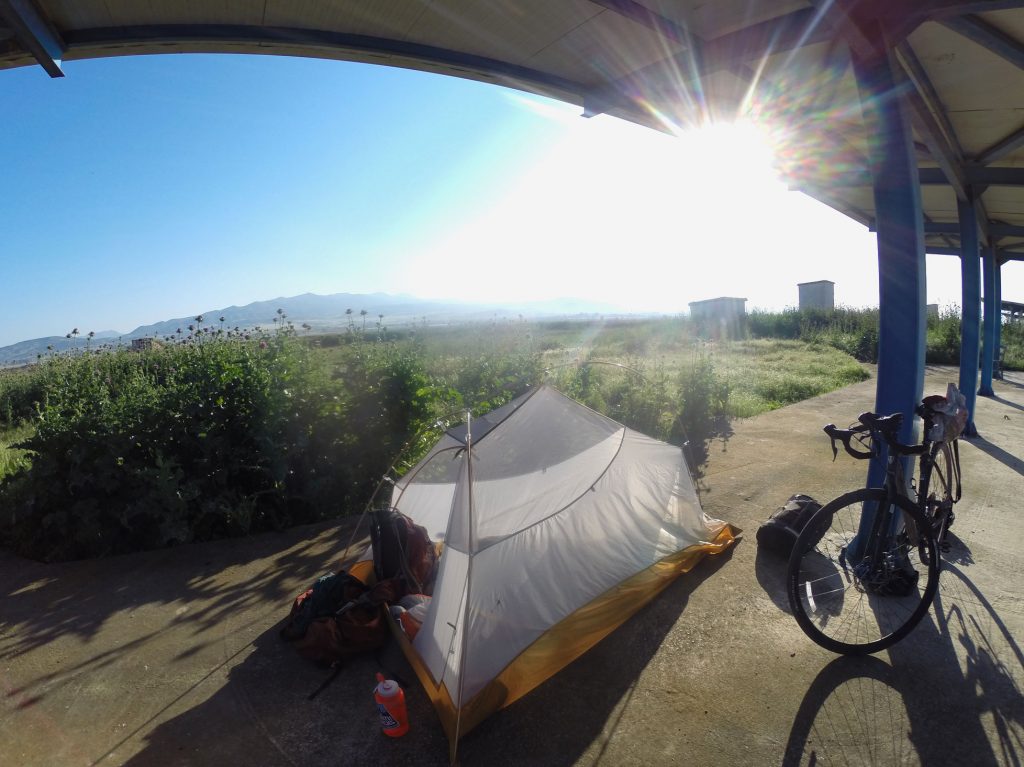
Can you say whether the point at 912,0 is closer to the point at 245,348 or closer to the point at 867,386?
the point at 245,348

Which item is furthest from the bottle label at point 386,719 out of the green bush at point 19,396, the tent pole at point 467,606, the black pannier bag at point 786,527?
the green bush at point 19,396

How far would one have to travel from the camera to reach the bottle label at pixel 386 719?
2.92 metres

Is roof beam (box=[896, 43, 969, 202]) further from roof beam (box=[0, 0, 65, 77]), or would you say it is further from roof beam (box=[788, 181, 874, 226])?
roof beam (box=[0, 0, 65, 77])

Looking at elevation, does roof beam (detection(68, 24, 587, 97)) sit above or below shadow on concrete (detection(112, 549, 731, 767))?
above

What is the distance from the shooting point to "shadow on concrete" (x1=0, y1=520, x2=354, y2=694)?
4137mm

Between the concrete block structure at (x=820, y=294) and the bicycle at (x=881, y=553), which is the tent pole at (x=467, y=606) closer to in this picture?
the bicycle at (x=881, y=553)

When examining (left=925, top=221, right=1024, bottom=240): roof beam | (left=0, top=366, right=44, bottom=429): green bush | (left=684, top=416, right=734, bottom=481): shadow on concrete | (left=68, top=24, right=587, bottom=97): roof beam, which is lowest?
(left=684, top=416, right=734, bottom=481): shadow on concrete

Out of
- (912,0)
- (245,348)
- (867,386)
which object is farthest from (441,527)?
(867,386)

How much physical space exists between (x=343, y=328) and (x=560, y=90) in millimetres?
4132

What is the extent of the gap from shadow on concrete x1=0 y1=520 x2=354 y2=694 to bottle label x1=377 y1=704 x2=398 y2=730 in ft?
6.16

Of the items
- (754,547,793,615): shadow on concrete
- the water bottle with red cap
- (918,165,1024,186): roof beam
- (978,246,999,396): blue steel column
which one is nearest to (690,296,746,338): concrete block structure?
(978,246,999,396): blue steel column

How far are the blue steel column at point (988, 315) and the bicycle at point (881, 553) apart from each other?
9304mm

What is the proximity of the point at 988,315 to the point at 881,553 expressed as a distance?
10302mm

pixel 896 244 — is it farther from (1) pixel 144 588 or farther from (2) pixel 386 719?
(1) pixel 144 588
